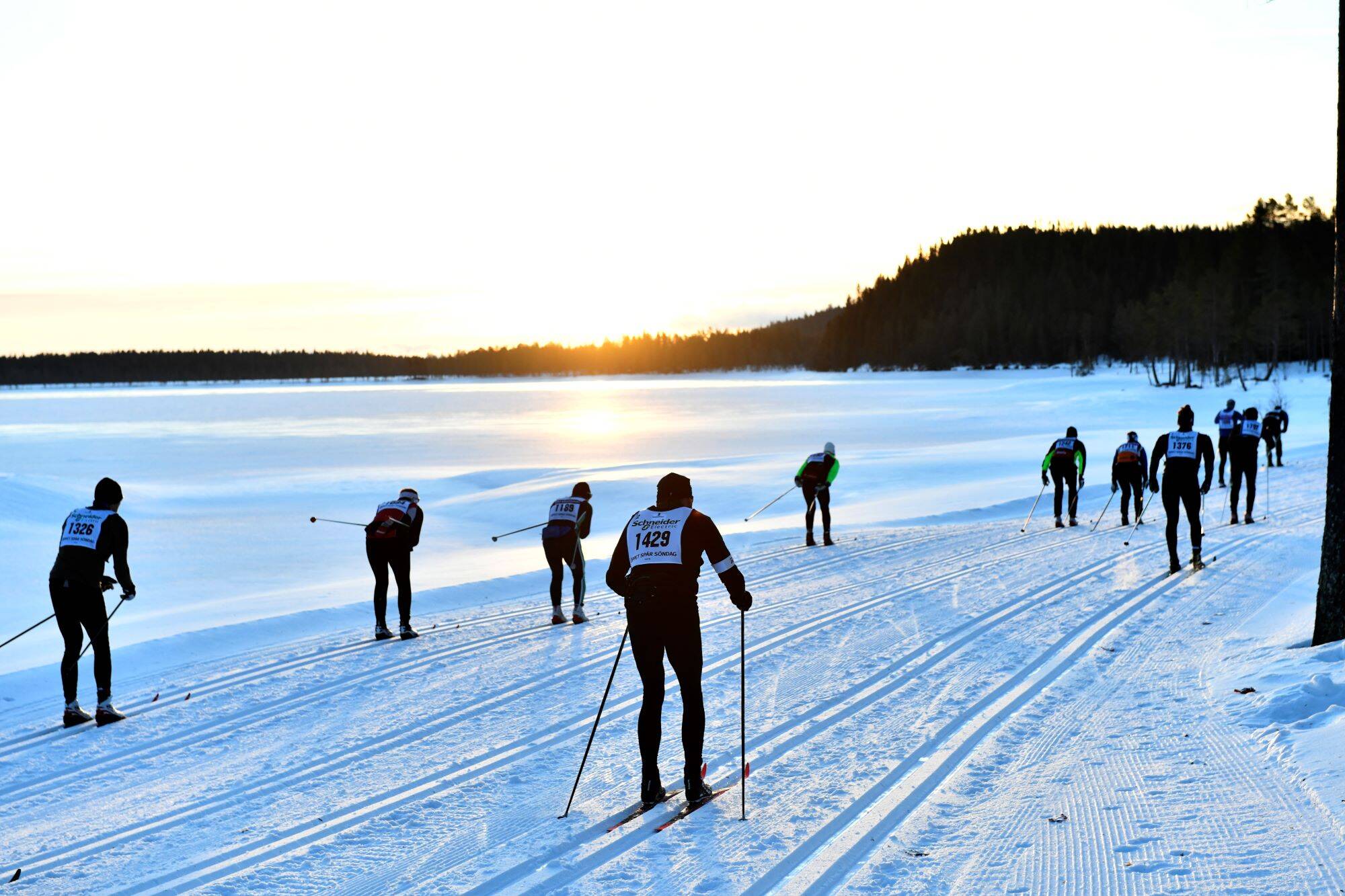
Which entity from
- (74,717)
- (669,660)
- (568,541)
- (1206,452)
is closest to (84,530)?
(74,717)

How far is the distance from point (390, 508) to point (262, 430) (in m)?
40.3

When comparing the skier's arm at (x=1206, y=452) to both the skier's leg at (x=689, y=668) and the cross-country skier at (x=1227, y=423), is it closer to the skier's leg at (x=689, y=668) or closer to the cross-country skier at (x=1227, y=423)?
the cross-country skier at (x=1227, y=423)

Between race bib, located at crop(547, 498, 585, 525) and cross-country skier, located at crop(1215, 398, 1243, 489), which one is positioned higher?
cross-country skier, located at crop(1215, 398, 1243, 489)

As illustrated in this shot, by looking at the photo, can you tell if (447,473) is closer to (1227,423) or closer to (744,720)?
(1227,423)

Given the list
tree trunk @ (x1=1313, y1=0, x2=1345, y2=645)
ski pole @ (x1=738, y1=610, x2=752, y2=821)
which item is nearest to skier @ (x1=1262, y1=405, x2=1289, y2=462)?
tree trunk @ (x1=1313, y1=0, x2=1345, y2=645)

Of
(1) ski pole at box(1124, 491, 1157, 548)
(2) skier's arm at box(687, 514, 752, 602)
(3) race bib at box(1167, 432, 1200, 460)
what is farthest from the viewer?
(1) ski pole at box(1124, 491, 1157, 548)

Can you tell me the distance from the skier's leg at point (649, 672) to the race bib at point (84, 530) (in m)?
4.32

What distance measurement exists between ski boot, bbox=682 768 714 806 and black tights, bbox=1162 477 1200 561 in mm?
8012

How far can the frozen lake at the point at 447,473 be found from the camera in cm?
1408

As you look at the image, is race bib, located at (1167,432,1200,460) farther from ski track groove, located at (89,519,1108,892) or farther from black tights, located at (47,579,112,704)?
black tights, located at (47,579,112,704)

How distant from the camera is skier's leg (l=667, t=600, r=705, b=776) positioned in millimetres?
5039

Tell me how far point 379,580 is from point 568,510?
194cm

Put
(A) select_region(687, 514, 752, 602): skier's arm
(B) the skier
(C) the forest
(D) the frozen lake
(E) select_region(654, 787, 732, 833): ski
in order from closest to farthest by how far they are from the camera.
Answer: (E) select_region(654, 787, 732, 833): ski → (A) select_region(687, 514, 752, 602): skier's arm → (D) the frozen lake → (B) the skier → (C) the forest

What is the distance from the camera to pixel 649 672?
16.7 ft
